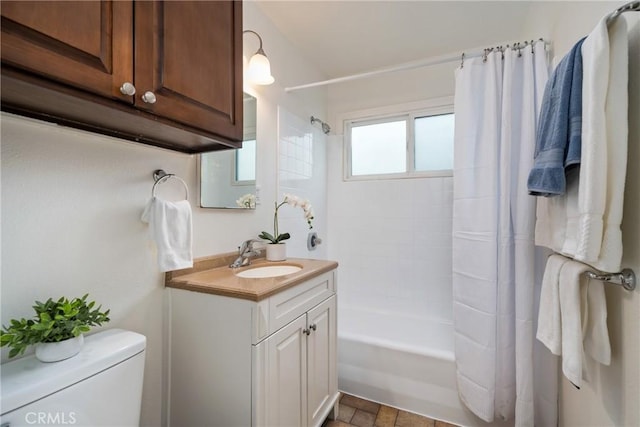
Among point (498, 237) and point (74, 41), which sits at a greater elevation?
point (74, 41)

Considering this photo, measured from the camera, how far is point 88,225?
3.04ft

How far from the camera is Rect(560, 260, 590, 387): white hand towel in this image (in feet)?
3.02

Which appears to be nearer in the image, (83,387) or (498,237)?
(83,387)

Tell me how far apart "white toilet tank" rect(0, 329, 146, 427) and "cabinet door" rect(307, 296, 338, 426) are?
70cm

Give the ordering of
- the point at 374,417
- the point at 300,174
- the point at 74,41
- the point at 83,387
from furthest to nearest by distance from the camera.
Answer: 1. the point at 300,174
2. the point at 374,417
3. the point at 83,387
4. the point at 74,41

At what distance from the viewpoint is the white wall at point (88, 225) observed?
77 cm

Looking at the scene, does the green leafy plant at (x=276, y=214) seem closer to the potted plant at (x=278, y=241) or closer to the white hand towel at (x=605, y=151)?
the potted plant at (x=278, y=241)

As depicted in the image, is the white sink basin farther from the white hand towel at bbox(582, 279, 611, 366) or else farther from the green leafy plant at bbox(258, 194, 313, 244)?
the white hand towel at bbox(582, 279, 611, 366)

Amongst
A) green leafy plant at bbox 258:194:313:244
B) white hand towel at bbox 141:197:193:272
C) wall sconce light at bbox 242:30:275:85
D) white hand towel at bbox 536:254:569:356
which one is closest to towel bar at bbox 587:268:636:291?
white hand towel at bbox 536:254:569:356


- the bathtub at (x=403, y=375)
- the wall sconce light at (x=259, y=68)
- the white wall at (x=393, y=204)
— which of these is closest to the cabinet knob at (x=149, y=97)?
the wall sconce light at (x=259, y=68)

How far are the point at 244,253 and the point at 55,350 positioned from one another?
0.82m

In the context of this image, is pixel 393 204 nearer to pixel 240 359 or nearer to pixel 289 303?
pixel 289 303

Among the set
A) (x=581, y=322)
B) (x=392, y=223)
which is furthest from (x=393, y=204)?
(x=581, y=322)

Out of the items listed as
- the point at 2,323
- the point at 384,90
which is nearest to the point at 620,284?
the point at 2,323
